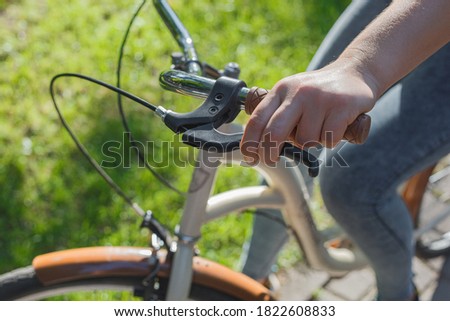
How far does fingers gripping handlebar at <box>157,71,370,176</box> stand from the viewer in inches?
38.8

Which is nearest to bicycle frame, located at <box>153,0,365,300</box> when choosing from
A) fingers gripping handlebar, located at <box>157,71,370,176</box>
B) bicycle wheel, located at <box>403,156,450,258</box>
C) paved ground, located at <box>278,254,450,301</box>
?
fingers gripping handlebar, located at <box>157,71,370,176</box>

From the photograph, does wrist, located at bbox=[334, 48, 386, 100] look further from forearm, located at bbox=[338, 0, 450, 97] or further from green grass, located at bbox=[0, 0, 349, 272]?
green grass, located at bbox=[0, 0, 349, 272]

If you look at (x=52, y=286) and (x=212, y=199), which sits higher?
(x=212, y=199)

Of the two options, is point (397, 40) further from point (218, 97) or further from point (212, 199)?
point (212, 199)

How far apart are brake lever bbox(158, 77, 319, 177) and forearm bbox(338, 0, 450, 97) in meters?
0.18

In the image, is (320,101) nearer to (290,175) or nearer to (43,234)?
(290,175)

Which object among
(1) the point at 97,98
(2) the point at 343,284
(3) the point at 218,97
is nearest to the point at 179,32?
(3) the point at 218,97

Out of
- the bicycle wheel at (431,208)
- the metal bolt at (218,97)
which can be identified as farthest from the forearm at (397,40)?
the bicycle wheel at (431,208)

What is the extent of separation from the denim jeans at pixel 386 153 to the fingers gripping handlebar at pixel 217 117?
1.76 ft

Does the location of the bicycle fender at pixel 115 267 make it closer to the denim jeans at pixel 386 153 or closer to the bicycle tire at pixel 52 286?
the bicycle tire at pixel 52 286

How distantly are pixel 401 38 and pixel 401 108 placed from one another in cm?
49

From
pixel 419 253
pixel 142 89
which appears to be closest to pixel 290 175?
pixel 419 253

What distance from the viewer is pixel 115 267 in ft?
4.85

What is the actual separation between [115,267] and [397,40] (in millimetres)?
861
